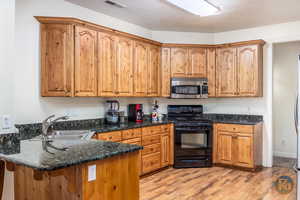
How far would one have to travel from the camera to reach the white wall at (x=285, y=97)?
5.34 metres

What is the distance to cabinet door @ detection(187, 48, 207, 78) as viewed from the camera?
4914 millimetres

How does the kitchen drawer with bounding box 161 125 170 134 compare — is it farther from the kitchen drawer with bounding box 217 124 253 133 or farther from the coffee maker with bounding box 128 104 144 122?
the kitchen drawer with bounding box 217 124 253 133

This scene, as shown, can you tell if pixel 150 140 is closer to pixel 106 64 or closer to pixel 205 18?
pixel 106 64

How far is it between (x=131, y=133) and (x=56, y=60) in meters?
1.48

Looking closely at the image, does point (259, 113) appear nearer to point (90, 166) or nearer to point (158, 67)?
point (158, 67)

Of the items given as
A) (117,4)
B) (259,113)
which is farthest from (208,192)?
(117,4)

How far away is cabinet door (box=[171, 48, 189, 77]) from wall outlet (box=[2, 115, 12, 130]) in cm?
320

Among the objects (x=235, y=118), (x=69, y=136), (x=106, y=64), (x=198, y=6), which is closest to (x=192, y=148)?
(x=235, y=118)

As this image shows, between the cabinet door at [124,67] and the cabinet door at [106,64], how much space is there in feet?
0.34

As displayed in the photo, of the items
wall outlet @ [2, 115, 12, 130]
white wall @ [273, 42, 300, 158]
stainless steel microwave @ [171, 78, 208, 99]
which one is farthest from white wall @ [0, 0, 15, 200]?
white wall @ [273, 42, 300, 158]

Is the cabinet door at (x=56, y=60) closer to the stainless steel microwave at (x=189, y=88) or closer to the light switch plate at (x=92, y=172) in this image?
the light switch plate at (x=92, y=172)

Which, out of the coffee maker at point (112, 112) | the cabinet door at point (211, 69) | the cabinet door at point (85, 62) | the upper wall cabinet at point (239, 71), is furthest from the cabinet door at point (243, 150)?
the cabinet door at point (85, 62)

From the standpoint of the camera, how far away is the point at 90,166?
1706 mm

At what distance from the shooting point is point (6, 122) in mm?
2186
